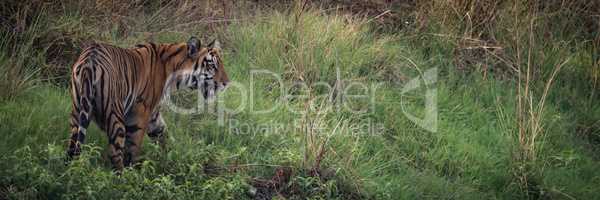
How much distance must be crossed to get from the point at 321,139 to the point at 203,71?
3.54 feet

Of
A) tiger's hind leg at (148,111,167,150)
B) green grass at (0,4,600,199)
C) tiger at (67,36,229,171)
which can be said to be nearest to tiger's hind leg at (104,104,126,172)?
tiger at (67,36,229,171)

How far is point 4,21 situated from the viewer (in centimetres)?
712

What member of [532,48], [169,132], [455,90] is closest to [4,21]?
[169,132]

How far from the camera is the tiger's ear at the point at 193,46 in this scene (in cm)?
629

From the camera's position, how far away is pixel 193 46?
630cm

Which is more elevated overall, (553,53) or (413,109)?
(553,53)

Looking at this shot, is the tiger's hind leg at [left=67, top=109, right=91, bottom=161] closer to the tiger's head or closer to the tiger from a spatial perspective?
the tiger

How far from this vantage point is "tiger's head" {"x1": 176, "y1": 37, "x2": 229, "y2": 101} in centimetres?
638

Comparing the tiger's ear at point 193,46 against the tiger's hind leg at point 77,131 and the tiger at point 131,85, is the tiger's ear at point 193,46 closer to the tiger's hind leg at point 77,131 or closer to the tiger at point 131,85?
the tiger at point 131,85

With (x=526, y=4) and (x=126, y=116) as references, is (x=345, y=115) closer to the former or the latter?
(x=126, y=116)

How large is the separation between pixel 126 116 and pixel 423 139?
8.97ft

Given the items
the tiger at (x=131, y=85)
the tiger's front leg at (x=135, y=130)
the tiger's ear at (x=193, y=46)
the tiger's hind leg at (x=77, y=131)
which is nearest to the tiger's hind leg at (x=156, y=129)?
the tiger at (x=131, y=85)

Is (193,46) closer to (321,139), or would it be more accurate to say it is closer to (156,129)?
(156,129)

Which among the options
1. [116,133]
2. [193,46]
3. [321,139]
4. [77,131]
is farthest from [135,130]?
[321,139]
